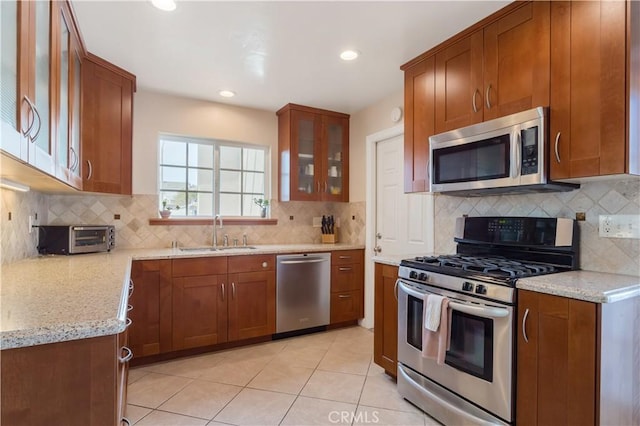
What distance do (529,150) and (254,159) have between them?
9.55ft

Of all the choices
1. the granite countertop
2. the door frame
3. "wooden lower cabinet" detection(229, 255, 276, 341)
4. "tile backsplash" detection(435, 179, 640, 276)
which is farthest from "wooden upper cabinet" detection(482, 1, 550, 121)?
"wooden lower cabinet" detection(229, 255, 276, 341)

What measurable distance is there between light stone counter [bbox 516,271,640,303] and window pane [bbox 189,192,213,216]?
10.0ft

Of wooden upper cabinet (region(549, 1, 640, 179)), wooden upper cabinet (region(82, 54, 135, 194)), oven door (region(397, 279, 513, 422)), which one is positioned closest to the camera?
wooden upper cabinet (region(549, 1, 640, 179))

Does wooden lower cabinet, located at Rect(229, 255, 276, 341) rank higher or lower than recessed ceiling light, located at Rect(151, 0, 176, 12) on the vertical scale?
lower

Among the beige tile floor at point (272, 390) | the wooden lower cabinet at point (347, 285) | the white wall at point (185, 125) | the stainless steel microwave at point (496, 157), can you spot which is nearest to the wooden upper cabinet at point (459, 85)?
the stainless steel microwave at point (496, 157)

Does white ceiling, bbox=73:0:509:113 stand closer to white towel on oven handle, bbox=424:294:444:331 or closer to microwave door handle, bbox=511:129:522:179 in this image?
microwave door handle, bbox=511:129:522:179

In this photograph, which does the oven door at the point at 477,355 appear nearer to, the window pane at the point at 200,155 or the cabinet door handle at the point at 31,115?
the cabinet door handle at the point at 31,115

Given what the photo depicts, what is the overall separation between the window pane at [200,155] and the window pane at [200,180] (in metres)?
0.07

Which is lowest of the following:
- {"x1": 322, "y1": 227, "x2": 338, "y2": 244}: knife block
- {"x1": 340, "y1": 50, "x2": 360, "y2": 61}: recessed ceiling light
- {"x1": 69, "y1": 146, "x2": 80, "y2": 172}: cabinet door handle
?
{"x1": 322, "y1": 227, "x2": 338, "y2": 244}: knife block

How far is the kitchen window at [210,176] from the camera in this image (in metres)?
3.52

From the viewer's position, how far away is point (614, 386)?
1.42 metres

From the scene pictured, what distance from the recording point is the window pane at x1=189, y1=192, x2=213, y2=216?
361 cm

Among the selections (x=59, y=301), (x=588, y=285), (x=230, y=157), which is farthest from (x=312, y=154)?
(x=59, y=301)

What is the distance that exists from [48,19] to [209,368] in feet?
8.16
